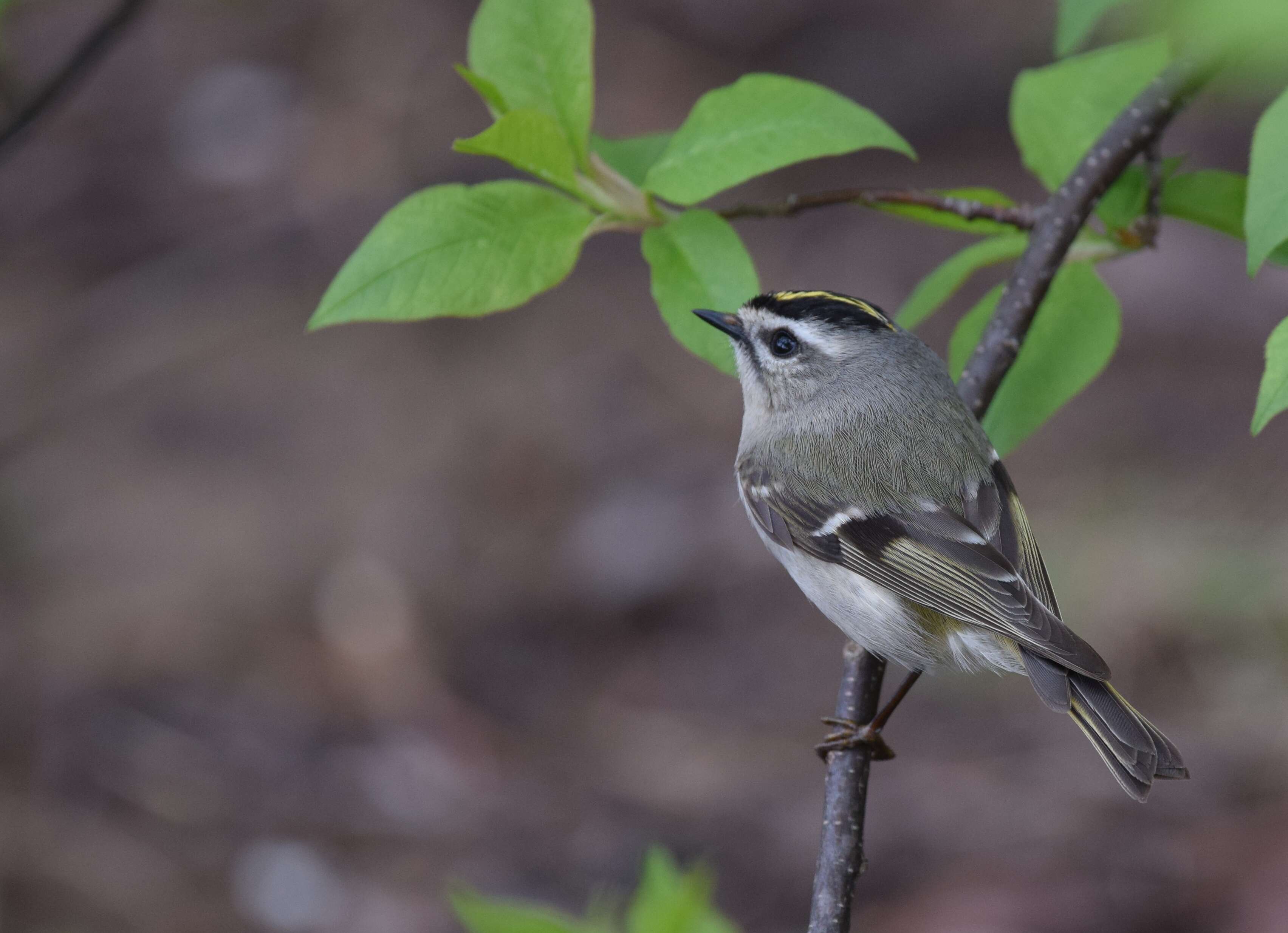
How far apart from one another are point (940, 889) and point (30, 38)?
6.28 metres

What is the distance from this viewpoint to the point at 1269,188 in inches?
53.2

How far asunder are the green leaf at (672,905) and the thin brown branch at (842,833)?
0.52 ft

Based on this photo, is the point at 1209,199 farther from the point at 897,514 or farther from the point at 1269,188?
the point at 897,514

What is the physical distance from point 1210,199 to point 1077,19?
1.43 ft

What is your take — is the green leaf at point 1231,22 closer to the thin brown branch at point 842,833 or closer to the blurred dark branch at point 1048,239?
the blurred dark branch at point 1048,239

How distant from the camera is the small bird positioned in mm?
1891

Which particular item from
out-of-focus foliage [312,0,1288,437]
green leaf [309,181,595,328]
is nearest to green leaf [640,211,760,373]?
out-of-focus foliage [312,0,1288,437]

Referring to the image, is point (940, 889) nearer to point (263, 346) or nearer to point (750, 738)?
point (750, 738)

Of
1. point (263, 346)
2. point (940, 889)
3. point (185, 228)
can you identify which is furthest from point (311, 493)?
point (940, 889)

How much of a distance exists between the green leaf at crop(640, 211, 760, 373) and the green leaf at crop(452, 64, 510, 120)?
0.90 feet

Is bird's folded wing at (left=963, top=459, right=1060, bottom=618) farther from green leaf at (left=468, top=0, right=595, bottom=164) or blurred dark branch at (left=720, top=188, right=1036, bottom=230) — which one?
green leaf at (left=468, top=0, right=595, bottom=164)

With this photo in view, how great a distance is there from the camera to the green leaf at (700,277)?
5.49 feet

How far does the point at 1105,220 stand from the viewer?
2.03 m

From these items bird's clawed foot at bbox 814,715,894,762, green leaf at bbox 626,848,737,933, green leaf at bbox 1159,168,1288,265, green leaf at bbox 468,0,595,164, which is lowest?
green leaf at bbox 626,848,737,933
